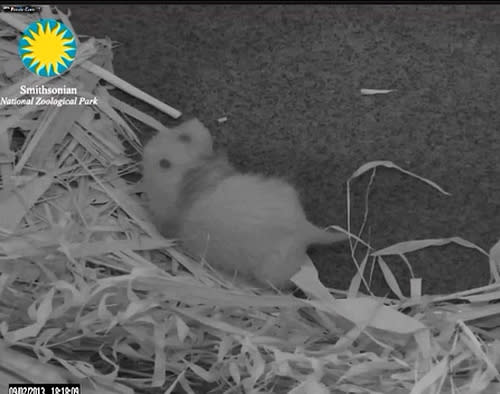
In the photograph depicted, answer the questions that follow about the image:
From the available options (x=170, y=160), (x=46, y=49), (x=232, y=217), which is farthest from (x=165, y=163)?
(x=46, y=49)

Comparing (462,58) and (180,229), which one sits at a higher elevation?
(462,58)

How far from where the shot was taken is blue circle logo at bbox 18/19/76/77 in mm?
1053

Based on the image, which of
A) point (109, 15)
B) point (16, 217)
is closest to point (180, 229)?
point (16, 217)

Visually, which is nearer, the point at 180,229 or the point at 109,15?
the point at 180,229

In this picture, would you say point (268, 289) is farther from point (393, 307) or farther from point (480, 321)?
point (480, 321)

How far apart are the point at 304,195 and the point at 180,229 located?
0.22m

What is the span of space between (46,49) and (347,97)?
0.51 m

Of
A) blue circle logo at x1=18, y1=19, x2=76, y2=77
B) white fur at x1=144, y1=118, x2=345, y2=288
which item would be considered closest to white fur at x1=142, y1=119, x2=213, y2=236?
white fur at x1=144, y1=118, x2=345, y2=288

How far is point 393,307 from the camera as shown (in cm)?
96

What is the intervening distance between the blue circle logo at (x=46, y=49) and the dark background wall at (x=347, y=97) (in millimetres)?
39

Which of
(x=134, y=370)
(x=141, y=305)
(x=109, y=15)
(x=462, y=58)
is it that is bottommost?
(x=134, y=370)

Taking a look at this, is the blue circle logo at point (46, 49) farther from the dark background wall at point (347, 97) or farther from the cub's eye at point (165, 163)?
the cub's eye at point (165, 163)

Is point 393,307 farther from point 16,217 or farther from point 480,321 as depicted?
point 16,217

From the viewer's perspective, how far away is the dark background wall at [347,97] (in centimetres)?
104
